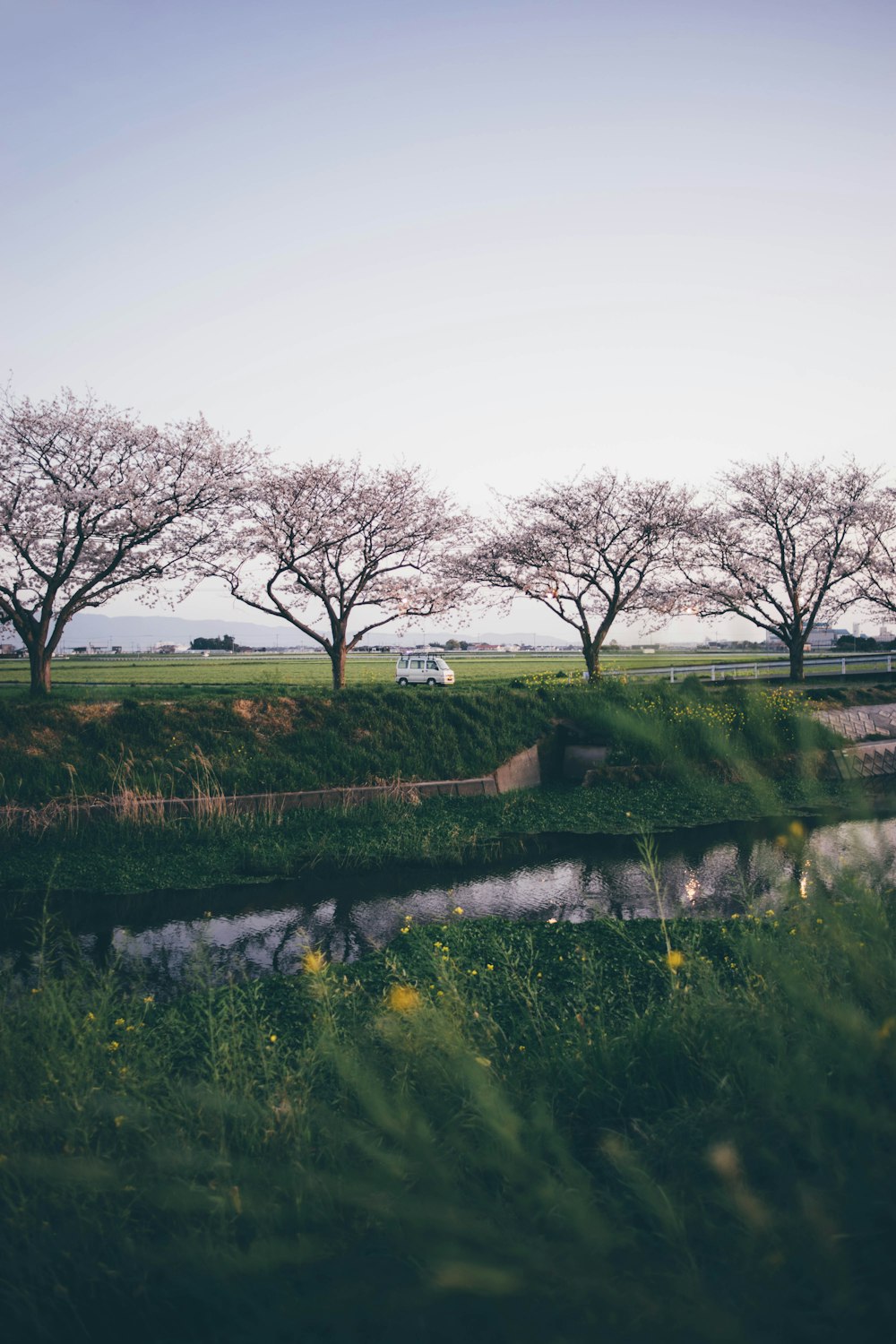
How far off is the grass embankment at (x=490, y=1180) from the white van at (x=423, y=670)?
132 ft

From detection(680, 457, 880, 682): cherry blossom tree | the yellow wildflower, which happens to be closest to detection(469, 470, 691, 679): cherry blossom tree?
detection(680, 457, 880, 682): cherry blossom tree

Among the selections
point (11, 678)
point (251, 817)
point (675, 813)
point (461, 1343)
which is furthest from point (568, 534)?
point (11, 678)

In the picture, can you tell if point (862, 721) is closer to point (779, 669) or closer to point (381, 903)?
point (381, 903)

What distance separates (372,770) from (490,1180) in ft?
41.8

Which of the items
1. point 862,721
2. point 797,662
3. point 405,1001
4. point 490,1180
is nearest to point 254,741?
point 405,1001

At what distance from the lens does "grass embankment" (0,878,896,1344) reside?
2207 mm

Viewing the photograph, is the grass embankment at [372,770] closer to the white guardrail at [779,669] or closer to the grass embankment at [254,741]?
the grass embankment at [254,741]

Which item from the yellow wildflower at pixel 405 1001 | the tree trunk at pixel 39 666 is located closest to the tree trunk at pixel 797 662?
the tree trunk at pixel 39 666

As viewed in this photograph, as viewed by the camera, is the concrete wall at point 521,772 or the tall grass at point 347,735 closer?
the tall grass at point 347,735

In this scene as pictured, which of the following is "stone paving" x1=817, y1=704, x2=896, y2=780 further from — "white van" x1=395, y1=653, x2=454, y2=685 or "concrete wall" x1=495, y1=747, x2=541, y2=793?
"white van" x1=395, y1=653, x2=454, y2=685

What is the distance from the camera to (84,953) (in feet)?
27.5

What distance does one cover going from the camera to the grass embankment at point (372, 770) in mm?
11656

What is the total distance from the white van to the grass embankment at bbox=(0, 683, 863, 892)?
24.5 meters

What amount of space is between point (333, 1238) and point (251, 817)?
35.5 feet
